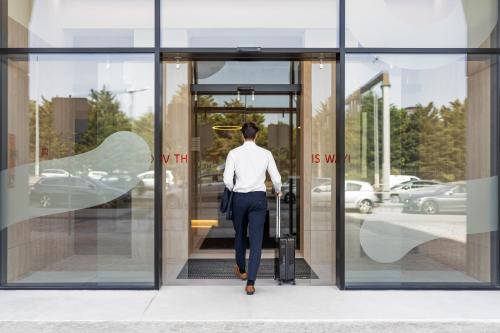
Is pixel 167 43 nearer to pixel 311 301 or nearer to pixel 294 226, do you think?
pixel 311 301

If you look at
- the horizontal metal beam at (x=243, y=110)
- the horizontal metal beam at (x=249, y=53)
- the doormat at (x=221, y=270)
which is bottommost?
the doormat at (x=221, y=270)

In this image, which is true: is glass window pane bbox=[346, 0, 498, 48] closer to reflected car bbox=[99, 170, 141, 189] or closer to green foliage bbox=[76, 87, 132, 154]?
green foliage bbox=[76, 87, 132, 154]

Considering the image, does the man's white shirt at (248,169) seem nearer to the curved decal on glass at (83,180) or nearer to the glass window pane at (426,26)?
the curved decal on glass at (83,180)

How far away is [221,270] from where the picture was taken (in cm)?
729

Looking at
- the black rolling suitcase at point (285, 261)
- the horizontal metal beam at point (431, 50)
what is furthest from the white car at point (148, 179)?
the horizontal metal beam at point (431, 50)

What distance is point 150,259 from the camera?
604cm

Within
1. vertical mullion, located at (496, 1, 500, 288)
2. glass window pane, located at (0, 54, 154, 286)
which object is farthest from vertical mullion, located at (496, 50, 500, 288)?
glass window pane, located at (0, 54, 154, 286)

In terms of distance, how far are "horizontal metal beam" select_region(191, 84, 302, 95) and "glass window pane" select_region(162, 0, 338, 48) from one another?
273cm

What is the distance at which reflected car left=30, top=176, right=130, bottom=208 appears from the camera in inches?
238

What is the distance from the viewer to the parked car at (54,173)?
6043 mm

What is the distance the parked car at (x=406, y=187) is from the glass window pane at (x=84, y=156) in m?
2.80

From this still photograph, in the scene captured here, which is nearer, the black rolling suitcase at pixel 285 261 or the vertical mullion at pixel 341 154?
the vertical mullion at pixel 341 154
